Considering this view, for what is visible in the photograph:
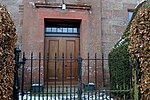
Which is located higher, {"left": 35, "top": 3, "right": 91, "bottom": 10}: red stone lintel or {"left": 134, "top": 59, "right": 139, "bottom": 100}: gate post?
{"left": 35, "top": 3, "right": 91, "bottom": 10}: red stone lintel

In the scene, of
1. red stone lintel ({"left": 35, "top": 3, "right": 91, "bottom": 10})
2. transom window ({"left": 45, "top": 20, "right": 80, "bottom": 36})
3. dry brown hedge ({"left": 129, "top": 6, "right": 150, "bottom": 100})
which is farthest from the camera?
transom window ({"left": 45, "top": 20, "right": 80, "bottom": 36})

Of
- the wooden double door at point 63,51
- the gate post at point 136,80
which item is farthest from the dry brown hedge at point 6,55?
the wooden double door at point 63,51

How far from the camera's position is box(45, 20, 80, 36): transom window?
11.6 meters

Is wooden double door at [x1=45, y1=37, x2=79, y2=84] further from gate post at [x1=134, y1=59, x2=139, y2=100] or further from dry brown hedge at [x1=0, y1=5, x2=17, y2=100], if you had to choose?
dry brown hedge at [x1=0, y1=5, x2=17, y2=100]

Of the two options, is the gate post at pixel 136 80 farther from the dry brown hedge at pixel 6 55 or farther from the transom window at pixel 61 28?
the transom window at pixel 61 28

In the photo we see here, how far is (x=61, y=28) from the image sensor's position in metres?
11.7

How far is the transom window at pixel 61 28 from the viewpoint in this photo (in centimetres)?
1155

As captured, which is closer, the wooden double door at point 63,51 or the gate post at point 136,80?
the gate post at point 136,80

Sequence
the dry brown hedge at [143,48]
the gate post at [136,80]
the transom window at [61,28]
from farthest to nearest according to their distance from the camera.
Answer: the transom window at [61,28] → the gate post at [136,80] → the dry brown hedge at [143,48]

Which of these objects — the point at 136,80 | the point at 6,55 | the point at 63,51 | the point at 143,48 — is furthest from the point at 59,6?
the point at 6,55

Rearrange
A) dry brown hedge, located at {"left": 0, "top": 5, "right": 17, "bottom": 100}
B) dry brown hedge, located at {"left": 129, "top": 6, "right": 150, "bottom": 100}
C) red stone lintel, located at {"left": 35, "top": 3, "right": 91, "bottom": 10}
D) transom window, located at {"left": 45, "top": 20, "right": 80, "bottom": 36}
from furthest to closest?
1. transom window, located at {"left": 45, "top": 20, "right": 80, "bottom": 36}
2. red stone lintel, located at {"left": 35, "top": 3, "right": 91, "bottom": 10}
3. dry brown hedge, located at {"left": 129, "top": 6, "right": 150, "bottom": 100}
4. dry brown hedge, located at {"left": 0, "top": 5, "right": 17, "bottom": 100}

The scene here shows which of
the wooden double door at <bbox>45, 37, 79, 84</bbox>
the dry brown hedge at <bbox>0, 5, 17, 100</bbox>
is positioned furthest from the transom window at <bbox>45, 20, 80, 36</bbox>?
the dry brown hedge at <bbox>0, 5, 17, 100</bbox>

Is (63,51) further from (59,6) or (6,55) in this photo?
(6,55)

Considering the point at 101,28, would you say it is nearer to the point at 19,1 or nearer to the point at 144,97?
the point at 19,1
